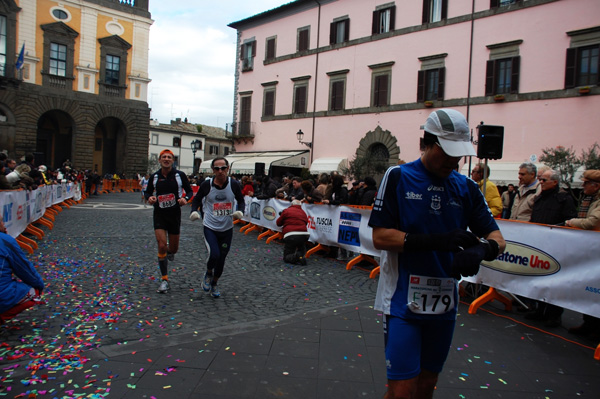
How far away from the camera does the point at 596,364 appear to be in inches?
185


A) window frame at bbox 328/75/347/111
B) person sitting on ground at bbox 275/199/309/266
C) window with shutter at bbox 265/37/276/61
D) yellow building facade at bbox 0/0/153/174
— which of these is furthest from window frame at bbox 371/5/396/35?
yellow building facade at bbox 0/0/153/174

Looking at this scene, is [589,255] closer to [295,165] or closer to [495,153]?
[495,153]

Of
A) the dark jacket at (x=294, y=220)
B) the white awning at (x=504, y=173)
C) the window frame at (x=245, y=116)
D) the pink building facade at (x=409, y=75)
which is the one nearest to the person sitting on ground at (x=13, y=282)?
the dark jacket at (x=294, y=220)

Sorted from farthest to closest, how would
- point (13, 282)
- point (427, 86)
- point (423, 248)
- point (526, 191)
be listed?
point (427, 86) → point (526, 191) → point (13, 282) → point (423, 248)

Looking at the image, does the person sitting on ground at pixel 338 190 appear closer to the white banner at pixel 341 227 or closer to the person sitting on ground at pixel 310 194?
the person sitting on ground at pixel 310 194

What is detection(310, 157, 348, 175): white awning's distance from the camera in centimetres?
2966

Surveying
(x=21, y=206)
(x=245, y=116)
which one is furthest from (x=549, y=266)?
(x=245, y=116)

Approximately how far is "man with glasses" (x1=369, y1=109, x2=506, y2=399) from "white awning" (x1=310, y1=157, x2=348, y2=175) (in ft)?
86.8

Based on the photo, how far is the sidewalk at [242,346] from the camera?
12.2ft

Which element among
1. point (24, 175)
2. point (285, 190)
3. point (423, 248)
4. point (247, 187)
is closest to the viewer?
point (423, 248)

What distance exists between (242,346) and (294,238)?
16.4 ft

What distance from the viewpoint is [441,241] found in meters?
2.29

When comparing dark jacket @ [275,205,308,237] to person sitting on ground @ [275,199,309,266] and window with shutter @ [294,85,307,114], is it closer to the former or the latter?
person sitting on ground @ [275,199,309,266]

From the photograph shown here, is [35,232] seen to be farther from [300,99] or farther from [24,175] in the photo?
[300,99]
